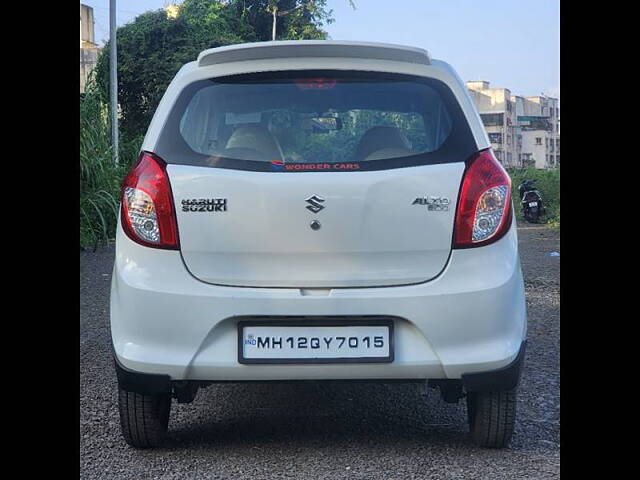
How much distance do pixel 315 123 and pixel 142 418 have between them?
4.51 feet

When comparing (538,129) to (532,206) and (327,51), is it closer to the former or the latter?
(532,206)

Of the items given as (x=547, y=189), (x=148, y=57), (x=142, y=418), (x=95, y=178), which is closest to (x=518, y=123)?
(x=547, y=189)

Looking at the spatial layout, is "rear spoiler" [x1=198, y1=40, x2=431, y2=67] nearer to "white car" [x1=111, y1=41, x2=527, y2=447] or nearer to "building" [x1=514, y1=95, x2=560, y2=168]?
"white car" [x1=111, y1=41, x2=527, y2=447]

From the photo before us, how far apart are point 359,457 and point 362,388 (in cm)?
136

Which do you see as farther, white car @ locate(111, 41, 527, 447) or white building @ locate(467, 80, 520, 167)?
white building @ locate(467, 80, 520, 167)

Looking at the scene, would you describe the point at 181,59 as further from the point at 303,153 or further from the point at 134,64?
the point at 303,153

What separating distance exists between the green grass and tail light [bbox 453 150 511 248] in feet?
50.4

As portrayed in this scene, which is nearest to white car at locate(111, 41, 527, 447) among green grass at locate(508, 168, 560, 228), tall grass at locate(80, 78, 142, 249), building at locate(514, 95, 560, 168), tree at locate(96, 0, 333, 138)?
tall grass at locate(80, 78, 142, 249)

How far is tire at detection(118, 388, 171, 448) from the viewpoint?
3924 millimetres

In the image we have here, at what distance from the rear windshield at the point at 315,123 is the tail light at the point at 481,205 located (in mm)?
104

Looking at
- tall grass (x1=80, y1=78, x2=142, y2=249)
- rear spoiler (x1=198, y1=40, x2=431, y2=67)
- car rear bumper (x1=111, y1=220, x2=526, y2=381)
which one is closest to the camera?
car rear bumper (x1=111, y1=220, x2=526, y2=381)

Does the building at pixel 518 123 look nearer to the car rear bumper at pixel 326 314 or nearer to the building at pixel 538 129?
the building at pixel 538 129

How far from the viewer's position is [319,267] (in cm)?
360
